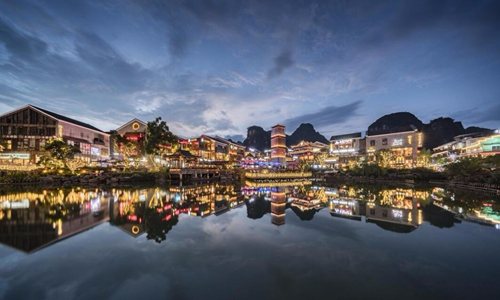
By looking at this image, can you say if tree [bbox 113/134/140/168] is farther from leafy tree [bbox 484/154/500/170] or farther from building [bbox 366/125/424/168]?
leafy tree [bbox 484/154/500/170]

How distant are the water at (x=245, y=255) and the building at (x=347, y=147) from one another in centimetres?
5951

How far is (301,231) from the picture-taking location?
38.4 ft

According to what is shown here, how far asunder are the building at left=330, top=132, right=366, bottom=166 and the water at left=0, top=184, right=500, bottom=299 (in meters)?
59.5

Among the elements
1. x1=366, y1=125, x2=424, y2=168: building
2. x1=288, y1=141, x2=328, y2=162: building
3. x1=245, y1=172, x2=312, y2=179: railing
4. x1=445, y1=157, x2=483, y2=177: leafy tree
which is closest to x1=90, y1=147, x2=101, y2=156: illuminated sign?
x1=245, y1=172, x2=312, y2=179: railing

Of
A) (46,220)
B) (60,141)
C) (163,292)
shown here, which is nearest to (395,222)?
(163,292)

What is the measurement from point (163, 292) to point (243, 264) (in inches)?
106

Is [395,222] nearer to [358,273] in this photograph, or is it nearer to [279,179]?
[358,273]

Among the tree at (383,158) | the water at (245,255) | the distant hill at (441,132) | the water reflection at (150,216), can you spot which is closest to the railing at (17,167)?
the water reflection at (150,216)

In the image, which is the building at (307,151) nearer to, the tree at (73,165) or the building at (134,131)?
the building at (134,131)

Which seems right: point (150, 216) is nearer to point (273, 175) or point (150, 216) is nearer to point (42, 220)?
point (42, 220)

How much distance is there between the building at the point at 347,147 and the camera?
235ft

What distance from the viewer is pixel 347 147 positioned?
74.9m

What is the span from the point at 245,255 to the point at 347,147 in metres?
74.1

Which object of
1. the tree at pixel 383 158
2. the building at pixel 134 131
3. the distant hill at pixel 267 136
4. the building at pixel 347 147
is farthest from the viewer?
the distant hill at pixel 267 136
